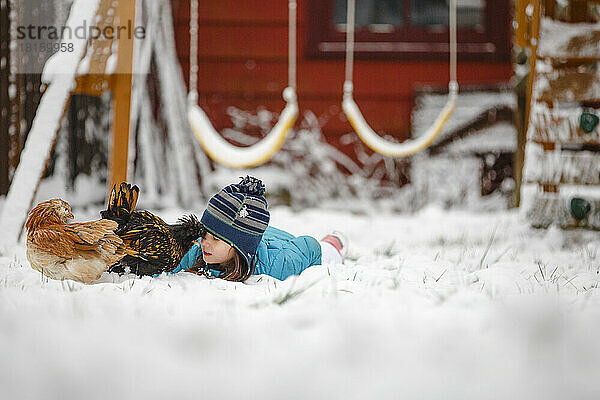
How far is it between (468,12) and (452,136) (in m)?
0.87

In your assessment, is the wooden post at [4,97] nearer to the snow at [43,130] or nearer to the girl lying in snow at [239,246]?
the snow at [43,130]

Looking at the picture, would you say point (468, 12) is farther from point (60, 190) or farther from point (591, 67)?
point (60, 190)

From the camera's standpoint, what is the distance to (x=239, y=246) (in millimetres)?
1319

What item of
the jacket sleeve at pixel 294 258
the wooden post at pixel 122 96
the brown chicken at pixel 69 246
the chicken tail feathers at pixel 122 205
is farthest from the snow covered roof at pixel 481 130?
the brown chicken at pixel 69 246

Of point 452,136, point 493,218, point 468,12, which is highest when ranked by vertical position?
point 468,12

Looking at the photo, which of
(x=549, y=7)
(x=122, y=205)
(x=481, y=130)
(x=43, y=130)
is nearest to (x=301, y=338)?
(x=122, y=205)

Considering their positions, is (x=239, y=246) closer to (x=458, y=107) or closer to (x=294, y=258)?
(x=294, y=258)

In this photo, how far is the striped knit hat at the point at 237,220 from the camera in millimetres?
1312

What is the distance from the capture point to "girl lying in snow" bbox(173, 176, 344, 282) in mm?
1315

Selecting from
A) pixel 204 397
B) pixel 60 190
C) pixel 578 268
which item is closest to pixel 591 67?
pixel 578 268

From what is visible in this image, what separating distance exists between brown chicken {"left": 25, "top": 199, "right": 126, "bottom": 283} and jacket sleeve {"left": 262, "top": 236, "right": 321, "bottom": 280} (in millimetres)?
368

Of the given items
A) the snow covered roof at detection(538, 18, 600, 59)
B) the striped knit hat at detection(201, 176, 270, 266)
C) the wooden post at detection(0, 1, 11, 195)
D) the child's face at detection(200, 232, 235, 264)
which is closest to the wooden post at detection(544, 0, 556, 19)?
the snow covered roof at detection(538, 18, 600, 59)

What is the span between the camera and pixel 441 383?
712 millimetres

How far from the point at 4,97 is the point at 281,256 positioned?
1.27 m
